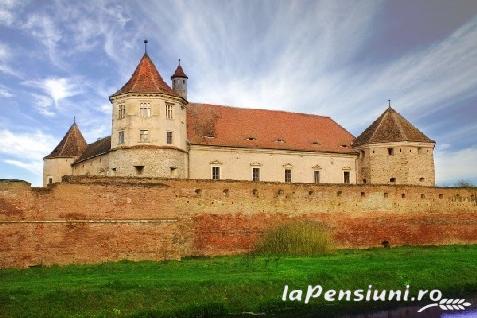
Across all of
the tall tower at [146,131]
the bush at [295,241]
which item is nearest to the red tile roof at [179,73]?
the tall tower at [146,131]

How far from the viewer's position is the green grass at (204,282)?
14656 millimetres

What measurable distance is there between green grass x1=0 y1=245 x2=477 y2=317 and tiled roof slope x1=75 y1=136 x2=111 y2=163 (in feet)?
47.0

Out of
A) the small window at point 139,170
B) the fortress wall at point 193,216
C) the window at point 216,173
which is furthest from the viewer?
the window at point 216,173

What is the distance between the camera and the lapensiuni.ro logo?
56.0 ft

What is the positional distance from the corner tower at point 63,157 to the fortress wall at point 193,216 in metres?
18.5

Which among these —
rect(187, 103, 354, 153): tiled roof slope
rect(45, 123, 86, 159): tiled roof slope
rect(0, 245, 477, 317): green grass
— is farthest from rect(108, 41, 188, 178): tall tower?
rect(45, 123, 86, 159): tiled roof slope

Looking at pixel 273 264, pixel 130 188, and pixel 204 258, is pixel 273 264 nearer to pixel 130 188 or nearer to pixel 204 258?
pixel 204 258

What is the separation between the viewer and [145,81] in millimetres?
31953

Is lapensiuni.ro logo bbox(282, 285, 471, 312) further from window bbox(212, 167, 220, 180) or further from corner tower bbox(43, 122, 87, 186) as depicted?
corner tower bbox(43, 122, 87, 186)

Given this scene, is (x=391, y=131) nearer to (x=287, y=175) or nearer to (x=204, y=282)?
(x=287, y=175)

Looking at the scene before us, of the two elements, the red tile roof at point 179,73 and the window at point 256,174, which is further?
the red tile roof at point 179,73

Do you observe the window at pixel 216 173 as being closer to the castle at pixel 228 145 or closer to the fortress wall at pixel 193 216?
the castle at pixel 228 145

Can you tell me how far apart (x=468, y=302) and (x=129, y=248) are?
40.9 feet

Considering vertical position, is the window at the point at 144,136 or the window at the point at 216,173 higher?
the window at the point at 144,136
